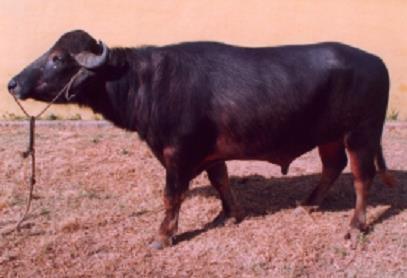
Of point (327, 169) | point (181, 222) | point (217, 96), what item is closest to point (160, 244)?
point (181, 222)

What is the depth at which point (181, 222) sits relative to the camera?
22.5ft

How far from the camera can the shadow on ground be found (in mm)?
7270

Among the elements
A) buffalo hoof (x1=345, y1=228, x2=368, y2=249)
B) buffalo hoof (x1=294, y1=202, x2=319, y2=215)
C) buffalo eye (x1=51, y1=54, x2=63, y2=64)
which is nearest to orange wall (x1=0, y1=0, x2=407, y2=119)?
buffalo hoof (x1=294, y1=202, x2=319, y2=215)

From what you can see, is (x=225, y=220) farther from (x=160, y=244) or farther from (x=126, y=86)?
(x=126, y=86)

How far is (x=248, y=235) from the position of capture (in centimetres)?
654

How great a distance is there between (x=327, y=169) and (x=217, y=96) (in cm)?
156

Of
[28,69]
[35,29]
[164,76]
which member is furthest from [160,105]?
[35,29]

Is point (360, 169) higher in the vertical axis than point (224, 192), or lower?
higher

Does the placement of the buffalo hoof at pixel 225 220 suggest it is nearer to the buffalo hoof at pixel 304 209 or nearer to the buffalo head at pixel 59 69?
the buffalo hoof at pixel 304 209

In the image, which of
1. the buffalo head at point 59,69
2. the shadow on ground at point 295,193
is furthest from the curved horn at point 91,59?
the shadow on ground at point 295,193

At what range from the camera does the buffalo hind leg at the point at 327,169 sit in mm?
7086

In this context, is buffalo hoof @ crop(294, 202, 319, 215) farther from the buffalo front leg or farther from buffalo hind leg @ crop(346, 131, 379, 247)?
the buffalo front leg

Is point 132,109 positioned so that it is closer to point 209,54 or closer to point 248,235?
point 209,54

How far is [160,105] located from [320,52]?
1.52 m
